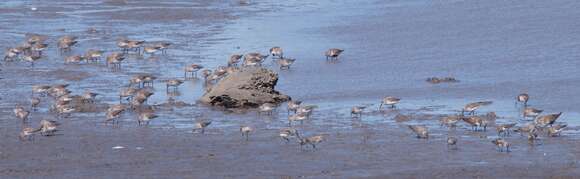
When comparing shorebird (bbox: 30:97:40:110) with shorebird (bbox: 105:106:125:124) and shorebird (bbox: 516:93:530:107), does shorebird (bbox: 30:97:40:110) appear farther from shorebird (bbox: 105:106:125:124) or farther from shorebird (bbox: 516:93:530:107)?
shorebird (bbox: 516:93:530:107)

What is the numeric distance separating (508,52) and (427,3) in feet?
29.6

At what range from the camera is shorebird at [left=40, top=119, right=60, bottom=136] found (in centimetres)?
1725

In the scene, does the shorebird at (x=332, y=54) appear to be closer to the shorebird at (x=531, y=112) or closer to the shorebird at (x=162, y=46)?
the shorebird at (x=162, y=46)

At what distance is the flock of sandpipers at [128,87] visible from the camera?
17.5 m

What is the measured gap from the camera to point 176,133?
17.5 meters

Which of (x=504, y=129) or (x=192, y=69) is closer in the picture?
(x=504, y=129)

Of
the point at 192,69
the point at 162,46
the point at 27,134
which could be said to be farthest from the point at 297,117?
the point at 162,46

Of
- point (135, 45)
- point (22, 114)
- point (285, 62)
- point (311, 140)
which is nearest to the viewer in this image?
point (311, 140)

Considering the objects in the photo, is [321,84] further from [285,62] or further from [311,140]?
[311,140]

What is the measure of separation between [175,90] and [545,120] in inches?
285

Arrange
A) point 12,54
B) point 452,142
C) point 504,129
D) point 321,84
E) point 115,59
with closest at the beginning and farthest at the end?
point 452,142 < point 504,129 < point 321,84 < point 115,59 < point 12,54

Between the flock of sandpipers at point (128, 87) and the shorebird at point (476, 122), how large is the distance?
2.14m

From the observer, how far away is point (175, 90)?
870 inches

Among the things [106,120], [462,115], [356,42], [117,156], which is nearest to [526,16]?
[356,42]
